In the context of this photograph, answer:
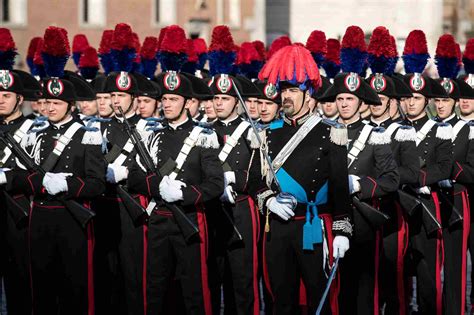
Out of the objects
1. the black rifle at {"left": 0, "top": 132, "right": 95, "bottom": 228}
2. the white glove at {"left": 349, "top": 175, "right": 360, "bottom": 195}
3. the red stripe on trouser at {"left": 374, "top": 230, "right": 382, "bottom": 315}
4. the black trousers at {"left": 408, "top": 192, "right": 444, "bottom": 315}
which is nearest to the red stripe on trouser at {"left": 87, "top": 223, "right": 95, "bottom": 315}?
the black rifle at {"left": 0, "top": 132, "right": 95, "bottom": 228}

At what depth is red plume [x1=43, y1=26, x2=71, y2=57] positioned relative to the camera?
10719 mm

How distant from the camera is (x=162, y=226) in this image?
32.9ft

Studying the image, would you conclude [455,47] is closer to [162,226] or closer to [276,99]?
[276,99]

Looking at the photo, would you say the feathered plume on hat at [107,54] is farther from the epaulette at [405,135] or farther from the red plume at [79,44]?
the epaulette at [405,135]

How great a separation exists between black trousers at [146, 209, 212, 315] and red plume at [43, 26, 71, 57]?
152 centimetres

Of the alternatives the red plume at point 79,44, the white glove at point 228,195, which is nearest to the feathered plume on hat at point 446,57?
the white glove at point 228,195

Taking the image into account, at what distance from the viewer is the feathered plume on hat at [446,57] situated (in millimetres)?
13055

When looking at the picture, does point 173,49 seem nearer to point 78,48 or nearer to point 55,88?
point 55,88

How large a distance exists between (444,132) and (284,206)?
115 inches

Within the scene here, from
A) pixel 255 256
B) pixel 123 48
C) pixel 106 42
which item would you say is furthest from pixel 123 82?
pixel 255 256

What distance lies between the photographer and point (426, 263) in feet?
37.1

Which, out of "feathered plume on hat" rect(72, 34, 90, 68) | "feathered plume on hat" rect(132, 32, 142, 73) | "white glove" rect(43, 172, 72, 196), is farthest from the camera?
"feathered plume on hat" rect(72, 34, 90, 68)

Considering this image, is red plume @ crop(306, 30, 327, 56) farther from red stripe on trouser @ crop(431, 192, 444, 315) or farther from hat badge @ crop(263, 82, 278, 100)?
red stripe on trouser @ crop(431, 192, 444, 315)

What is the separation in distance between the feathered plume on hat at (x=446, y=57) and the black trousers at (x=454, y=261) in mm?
1637
